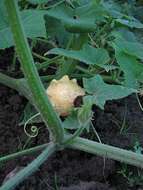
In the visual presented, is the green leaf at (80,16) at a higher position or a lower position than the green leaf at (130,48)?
higher

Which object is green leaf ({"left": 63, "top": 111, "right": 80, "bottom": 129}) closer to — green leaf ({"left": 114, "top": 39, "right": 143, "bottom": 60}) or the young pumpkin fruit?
the young pumpkin fruit

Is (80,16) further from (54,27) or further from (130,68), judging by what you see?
(130,68)

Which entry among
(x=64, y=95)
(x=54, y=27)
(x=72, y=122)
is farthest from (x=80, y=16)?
(x=72, y=122)

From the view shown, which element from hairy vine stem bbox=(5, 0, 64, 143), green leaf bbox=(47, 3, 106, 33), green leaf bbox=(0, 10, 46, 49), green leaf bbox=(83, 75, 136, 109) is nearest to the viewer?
hairy vine stem bbox=(5, 0, 64, 143)

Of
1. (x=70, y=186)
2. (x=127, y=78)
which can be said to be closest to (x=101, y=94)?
(x=127, y=78)

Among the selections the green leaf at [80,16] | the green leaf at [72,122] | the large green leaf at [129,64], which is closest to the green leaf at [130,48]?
the large green leaf at [129,64]

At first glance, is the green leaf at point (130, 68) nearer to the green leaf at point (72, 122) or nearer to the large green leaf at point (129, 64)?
the large green leaf at point (129, 64)

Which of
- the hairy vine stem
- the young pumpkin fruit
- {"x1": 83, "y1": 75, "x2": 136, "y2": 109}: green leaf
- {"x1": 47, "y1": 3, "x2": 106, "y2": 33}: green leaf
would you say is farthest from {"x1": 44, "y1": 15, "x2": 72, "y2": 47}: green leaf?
the hairy vine stem
